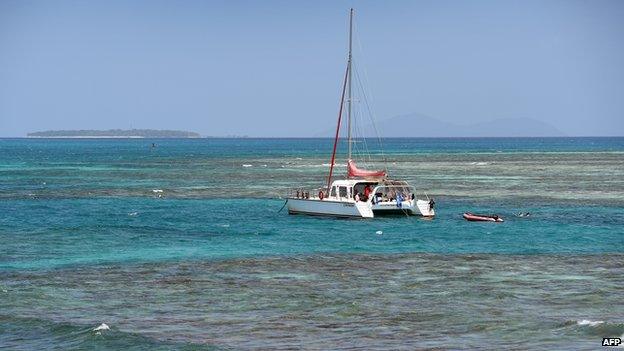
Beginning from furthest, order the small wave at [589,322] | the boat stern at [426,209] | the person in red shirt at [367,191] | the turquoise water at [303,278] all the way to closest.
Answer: the person in red shirt at [367,191] < the boat stern at [426,209] < the small wave at [589,322] < the turquoise water at [303,278]

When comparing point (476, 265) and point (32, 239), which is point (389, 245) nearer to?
point (476, 265)

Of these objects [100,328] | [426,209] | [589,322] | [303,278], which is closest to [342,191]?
[426,209]

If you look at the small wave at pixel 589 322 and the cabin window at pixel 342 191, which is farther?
the cabin window at pixel 342 191

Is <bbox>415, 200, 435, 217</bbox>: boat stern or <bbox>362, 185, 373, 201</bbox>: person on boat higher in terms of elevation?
<bbox>362, 185, 373, 201</bbox>: person on boat

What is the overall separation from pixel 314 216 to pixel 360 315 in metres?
34.7

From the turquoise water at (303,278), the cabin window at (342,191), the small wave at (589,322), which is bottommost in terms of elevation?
the turquoise water at (303,278)

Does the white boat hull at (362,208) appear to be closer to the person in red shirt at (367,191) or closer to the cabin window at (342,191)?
the person in red shirt at (367,191)

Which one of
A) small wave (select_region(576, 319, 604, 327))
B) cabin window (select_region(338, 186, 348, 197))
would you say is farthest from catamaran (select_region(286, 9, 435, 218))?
small wave (select_region(576, 319, 604, 327))

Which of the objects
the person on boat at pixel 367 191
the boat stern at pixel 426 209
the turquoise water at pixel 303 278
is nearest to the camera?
the turquoise water at pixel 303 278

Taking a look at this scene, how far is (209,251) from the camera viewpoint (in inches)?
1833

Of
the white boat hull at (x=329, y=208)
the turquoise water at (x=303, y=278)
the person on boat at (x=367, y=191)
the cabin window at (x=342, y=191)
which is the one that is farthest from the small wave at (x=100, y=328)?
the cabin window at (x=342, y=191)

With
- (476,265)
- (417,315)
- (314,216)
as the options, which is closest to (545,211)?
(314,216)

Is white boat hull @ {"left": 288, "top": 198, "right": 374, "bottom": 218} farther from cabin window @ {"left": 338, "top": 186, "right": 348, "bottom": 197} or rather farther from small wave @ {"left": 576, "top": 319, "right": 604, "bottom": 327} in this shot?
small wave @ {"left": 576, "top": 319, "right": 604, "bottom": 327}

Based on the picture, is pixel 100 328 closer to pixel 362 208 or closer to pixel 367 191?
pixel 362 208
